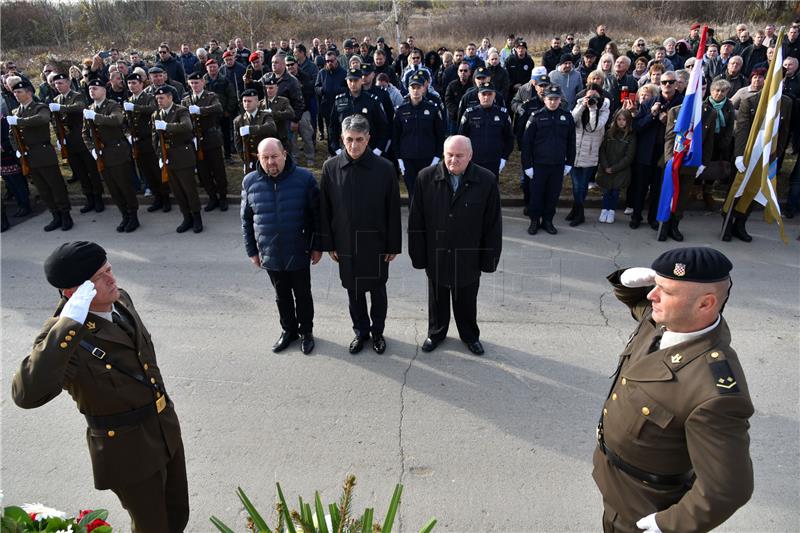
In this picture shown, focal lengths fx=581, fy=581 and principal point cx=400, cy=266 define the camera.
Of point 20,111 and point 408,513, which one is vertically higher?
point 20,111

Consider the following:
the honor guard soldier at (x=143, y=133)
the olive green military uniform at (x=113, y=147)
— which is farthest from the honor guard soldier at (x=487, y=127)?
the olive green military uniform at (x=113, y=147)

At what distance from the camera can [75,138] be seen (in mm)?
8297

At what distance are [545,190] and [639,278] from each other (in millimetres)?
4765

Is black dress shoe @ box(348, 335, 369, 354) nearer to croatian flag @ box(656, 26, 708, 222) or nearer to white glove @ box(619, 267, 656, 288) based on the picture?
white glove @ box(619, 267, 656, 288)

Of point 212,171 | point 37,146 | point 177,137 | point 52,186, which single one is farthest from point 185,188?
point 37,146

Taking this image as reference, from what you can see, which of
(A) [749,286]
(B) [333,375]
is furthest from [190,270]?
(A) [749,286]

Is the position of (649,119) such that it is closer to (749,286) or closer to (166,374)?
(749,286)

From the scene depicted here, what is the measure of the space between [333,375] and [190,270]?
2771 millimetres

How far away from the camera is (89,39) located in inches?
990

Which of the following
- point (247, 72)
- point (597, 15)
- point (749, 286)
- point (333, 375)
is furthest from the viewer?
point (597, 15)

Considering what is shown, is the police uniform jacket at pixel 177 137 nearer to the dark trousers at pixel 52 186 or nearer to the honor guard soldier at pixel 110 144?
the honor guard soldier at pixel 110 144

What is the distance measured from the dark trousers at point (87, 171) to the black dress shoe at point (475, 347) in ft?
21.0

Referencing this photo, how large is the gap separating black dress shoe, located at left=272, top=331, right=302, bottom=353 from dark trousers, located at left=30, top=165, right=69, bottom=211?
188 inches

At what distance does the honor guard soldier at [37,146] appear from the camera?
294 inches
